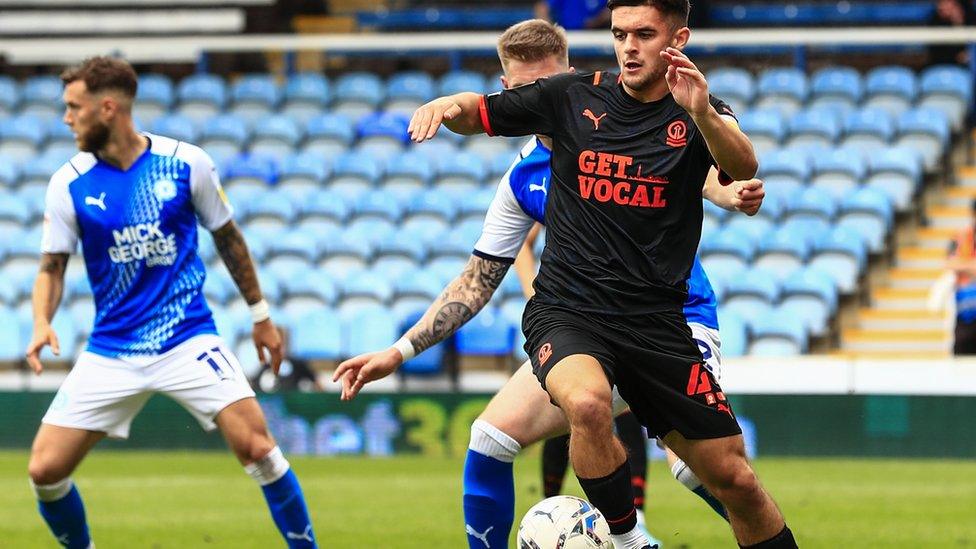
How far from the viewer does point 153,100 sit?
70.3ft

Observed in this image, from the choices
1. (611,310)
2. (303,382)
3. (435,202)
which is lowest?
(303,382)

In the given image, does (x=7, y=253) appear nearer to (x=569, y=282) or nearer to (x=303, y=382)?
(x=303, y=382)

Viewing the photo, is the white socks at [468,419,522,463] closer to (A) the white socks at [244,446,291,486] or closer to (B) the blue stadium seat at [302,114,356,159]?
(A) the white socks at [244,446,291,486]

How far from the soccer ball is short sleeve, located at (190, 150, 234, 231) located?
237 centimetres

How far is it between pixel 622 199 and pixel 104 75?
9.34 ft

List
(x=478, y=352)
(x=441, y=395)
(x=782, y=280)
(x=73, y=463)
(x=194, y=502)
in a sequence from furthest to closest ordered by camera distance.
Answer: (x=782, y=280)
(x=478, y=352)
(x=441, y=395)
(x=194, y=502)
(x=73, y=463)

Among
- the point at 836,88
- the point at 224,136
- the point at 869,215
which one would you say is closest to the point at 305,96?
the point at 224,136

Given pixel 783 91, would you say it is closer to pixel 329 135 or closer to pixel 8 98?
pixel 329 135

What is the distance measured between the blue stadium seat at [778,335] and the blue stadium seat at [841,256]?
1058mm

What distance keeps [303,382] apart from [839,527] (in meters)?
6.83

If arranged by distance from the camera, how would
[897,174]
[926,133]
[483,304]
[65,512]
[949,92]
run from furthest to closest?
1. [949,92]
2. [926,133]
3. [897,174]
4. [65,512]
5. [483,304]

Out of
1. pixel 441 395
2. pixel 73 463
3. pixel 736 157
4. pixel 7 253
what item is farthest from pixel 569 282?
pixel 7 253

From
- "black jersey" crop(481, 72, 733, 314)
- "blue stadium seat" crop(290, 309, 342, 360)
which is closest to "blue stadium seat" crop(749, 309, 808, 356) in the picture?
"blue stadium seat" crop(290, 309, 342, 360)

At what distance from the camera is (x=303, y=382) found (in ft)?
50.1
